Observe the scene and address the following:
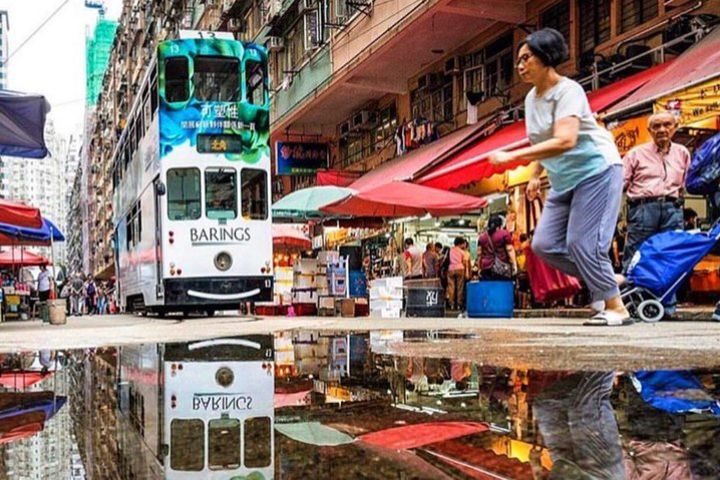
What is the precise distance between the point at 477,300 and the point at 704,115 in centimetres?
452

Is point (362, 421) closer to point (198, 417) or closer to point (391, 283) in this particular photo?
point (198, 417)

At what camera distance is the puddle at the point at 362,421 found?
168cm

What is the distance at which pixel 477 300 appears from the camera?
12.6 m

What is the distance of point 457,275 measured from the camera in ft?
55.1

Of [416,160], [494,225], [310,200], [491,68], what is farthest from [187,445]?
[491,68]

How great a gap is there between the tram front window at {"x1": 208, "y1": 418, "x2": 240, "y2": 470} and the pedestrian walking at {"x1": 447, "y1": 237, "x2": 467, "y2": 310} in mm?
14491

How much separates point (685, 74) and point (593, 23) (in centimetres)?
561

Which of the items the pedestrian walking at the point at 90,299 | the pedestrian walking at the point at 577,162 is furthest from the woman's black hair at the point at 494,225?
the pedestrian walking at the point at 90,299

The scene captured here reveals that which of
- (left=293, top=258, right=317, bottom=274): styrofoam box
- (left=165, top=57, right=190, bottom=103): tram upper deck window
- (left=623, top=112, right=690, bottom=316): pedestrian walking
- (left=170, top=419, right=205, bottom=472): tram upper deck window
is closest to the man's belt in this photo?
(left=623, top=112, right=690, bottom=316): pedestrian walking

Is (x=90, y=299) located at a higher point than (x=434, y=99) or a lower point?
lower

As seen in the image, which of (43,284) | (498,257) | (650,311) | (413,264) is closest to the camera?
(650,311)

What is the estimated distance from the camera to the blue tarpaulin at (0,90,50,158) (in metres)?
11.5

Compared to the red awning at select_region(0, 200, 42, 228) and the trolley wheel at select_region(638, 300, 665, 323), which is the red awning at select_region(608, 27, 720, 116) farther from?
the red awning at select_region(0, 200, 42, 228)

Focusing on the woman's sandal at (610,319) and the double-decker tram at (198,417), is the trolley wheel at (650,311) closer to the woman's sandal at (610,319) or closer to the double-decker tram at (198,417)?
the woman's sandal at (610,319)
